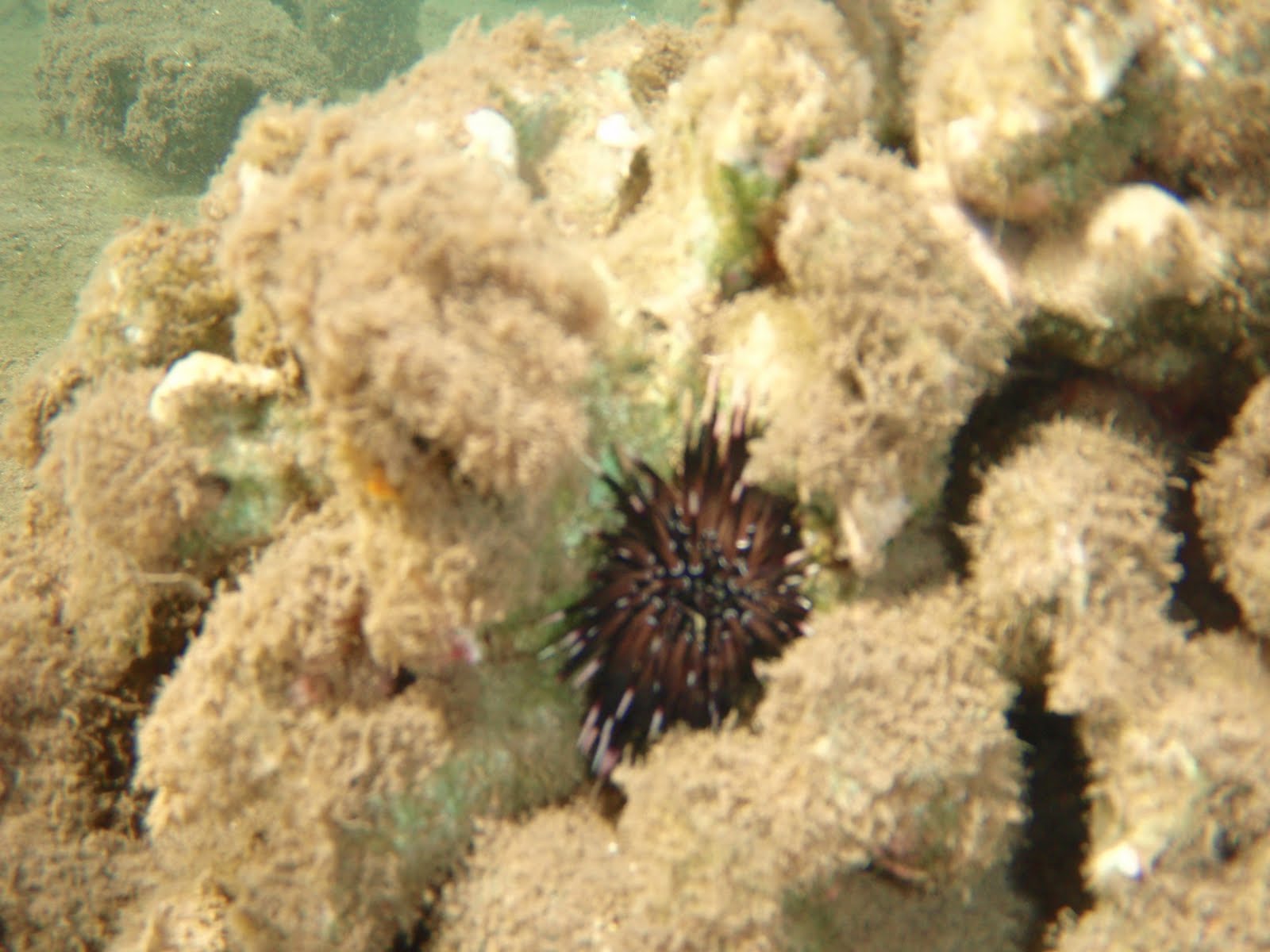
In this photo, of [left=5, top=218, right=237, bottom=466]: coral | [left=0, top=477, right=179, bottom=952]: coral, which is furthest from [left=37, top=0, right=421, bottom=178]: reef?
[left=0, top=477, right=179, bottom=952]: coral

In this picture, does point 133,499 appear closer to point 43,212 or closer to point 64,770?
point 64,770

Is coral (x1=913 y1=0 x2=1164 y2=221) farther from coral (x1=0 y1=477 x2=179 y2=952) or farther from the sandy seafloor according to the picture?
the sandy seafloor

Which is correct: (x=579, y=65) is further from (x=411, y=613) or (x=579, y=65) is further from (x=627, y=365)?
(x=411, y=613)

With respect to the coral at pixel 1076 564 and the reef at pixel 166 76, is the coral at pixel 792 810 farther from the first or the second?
the reef at pixel 166 76

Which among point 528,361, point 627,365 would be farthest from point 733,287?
point 528,361

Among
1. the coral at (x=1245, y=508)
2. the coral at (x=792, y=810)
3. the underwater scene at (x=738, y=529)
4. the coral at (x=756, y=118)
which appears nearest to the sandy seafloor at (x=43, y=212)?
the underwater scene at (x=738, y=529)

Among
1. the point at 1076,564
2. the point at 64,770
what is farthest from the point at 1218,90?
the point at 64,770
